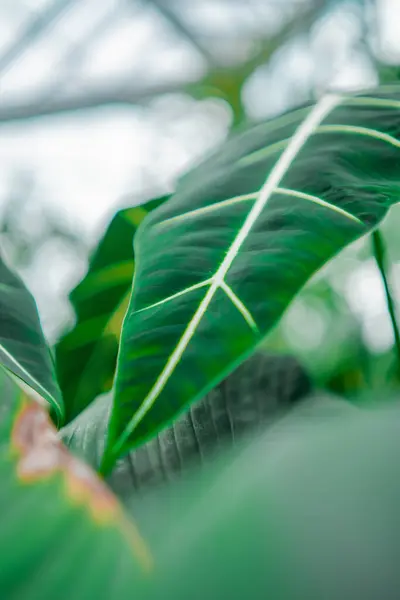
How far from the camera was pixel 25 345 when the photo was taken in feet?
0.99

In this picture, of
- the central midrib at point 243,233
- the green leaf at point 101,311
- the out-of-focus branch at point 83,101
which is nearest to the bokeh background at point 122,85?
the out-of-focus branch at point 83,101

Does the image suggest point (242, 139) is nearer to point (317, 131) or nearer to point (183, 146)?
point (317, 131)

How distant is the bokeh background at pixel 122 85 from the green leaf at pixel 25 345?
1.46 meters

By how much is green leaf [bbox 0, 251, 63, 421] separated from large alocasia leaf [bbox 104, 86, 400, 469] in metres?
0.08

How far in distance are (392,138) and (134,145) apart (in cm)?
297

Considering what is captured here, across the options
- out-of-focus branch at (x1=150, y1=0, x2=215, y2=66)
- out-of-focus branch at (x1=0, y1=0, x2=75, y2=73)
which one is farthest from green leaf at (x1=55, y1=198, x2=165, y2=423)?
out-of-focus branch at (x1=0, y1=0, x2=75, y2=73)

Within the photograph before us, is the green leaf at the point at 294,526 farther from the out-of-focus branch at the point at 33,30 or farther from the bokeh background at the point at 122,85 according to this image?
the out-of-focus branch at the point at 33,30

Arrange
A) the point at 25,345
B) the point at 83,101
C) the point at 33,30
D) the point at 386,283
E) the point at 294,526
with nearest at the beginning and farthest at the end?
the point at 294,526
the point at 25,345
the point at 386,283
the point at 83,101
the point at 33,30

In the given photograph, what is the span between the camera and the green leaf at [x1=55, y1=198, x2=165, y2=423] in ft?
1.48

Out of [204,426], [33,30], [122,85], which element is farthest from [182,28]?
[204,426]

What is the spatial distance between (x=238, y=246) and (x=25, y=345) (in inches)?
5.5

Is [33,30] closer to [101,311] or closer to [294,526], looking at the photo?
[101,311]

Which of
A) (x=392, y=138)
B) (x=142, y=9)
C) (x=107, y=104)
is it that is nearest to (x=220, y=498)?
(x=392, y=138)

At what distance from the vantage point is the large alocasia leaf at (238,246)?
0.19m
